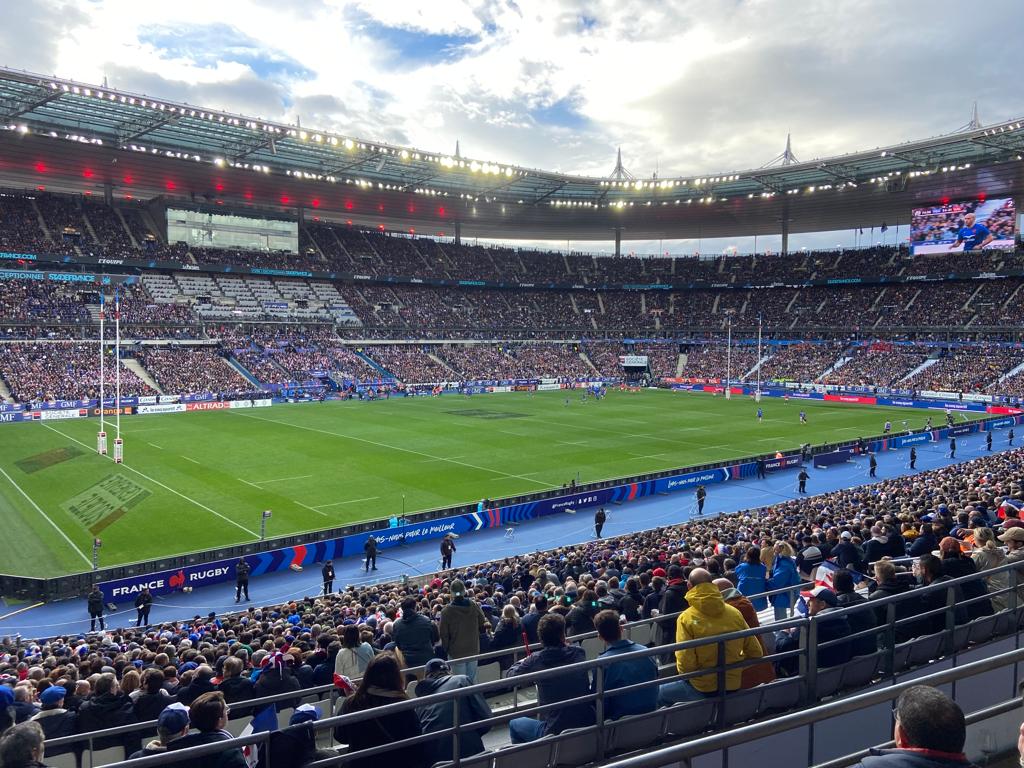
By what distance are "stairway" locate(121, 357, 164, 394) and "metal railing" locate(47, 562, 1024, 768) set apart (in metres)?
60.7

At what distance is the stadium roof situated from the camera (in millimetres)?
55656

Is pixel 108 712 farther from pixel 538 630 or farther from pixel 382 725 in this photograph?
pixel 538 630

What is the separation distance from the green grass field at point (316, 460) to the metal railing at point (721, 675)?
21898 millimetres

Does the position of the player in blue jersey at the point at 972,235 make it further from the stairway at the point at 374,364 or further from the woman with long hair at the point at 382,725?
the woman with long hair at the point at 382,725

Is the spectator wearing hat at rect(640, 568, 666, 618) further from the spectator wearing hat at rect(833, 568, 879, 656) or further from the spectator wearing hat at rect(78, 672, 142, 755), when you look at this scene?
the spectator wearing hat at rect(78, 672, 142, 755)

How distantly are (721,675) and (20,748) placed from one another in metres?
4.94

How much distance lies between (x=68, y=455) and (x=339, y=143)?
1306 inches

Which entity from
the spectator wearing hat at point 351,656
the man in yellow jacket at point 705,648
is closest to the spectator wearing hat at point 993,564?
the man in yellow jacket at point 705,648

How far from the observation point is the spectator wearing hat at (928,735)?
3098 millimetres

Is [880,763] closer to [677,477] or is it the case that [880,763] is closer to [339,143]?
[677,477]

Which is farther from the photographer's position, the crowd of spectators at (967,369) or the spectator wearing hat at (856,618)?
the crowd of spectators at (967,369)

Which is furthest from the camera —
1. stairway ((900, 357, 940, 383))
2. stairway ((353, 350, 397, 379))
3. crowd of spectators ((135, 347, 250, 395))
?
stairway ((353, 350, 397, 379))

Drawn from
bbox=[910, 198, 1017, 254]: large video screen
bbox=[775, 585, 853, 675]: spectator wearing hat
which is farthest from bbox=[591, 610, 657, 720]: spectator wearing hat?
bbox=[910, 198, 1017, 254]: large video screen

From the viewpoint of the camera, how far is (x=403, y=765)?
4527mm
